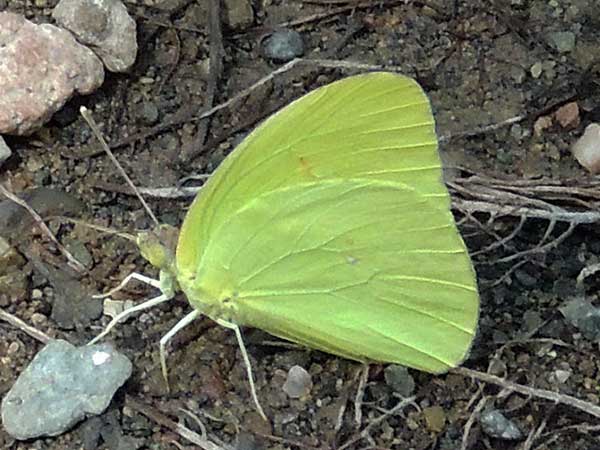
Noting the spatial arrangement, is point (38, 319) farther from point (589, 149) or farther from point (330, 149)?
point (589, 149)

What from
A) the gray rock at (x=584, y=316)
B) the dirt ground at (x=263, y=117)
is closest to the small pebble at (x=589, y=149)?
the dirt ground at (x=263, y=117)

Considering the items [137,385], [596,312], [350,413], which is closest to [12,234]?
[137,385]

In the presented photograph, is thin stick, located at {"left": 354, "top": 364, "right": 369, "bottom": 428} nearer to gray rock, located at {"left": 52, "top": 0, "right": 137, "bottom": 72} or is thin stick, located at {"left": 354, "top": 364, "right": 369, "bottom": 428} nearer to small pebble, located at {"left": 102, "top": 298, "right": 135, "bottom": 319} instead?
small pebble, located at {"left": 102, "top": 298, "right": 135, "bottom": 319}

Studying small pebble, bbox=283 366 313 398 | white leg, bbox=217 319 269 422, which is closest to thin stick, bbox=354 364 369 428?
small pebble, bbox=283 366 313 398

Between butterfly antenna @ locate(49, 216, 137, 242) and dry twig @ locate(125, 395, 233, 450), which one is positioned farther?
butterfly antenna @ locate(49, 216, 137, 242)

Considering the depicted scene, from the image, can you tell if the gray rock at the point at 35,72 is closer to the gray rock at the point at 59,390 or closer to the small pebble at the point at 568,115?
the gray rock at the point at 59,390

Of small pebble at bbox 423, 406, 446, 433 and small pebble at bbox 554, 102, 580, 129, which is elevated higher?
small pebble at bbox 554, 102, 580, 129

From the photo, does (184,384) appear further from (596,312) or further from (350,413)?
(596,312)

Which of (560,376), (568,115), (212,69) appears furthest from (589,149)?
(212,69)
